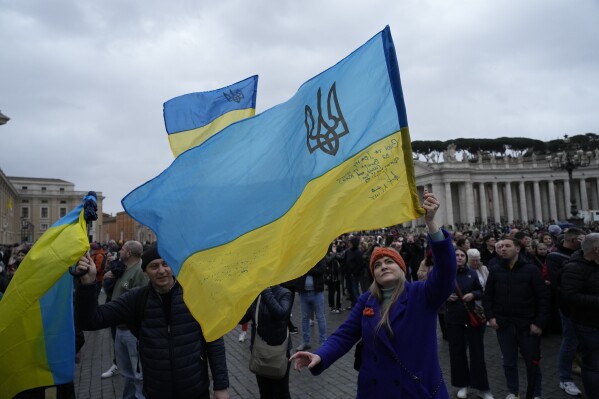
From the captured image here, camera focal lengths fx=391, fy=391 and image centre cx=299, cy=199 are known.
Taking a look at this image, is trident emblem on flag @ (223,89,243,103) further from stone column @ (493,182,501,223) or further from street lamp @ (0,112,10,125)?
stone column @ (493,182,501,223)

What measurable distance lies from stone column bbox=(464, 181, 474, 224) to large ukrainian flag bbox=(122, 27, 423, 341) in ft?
227

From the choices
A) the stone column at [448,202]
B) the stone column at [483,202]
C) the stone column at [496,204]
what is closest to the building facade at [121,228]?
the stone column at [448,202]

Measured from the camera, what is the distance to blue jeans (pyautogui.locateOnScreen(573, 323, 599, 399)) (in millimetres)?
4180

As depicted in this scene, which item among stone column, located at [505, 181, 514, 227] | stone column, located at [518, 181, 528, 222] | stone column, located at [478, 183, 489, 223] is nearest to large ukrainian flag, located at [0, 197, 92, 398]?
stone column, located at [478, 183, 489, 223]

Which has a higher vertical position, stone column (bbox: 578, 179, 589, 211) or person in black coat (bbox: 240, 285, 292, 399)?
stone column (bbox: 578, 179, 589, 211)

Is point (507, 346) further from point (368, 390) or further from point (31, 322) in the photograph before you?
point (31, 322)

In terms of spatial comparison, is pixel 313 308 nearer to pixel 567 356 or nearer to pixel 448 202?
pixel 567 356

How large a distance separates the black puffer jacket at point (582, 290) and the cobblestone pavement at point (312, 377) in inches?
69.6

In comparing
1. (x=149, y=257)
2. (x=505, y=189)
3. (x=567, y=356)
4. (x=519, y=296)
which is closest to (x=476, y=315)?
→ (x=519, y=296)

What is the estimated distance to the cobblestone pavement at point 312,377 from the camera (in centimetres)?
575

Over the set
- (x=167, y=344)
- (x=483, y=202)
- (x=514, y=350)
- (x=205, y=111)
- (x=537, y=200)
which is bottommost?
(x=514, y=350)

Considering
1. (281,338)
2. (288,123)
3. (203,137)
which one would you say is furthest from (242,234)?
(203,137)

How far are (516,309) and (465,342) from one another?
915mm

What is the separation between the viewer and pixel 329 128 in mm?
3213
